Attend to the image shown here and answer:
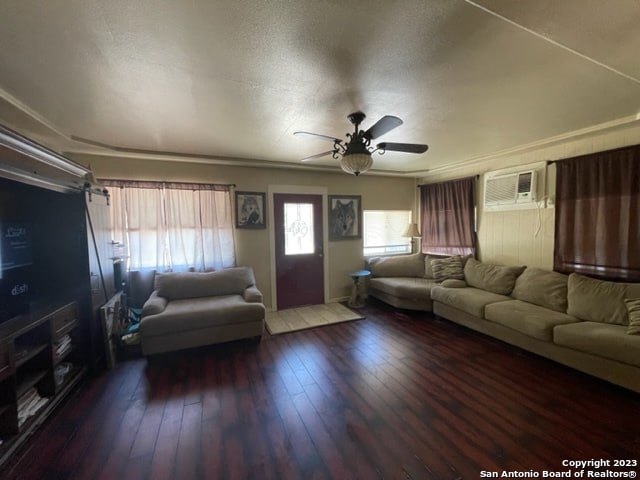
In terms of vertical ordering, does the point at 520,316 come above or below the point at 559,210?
below

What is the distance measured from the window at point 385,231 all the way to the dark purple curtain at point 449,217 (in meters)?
0.39

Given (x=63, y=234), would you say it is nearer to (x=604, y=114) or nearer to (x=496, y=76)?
(x=496, y=76)

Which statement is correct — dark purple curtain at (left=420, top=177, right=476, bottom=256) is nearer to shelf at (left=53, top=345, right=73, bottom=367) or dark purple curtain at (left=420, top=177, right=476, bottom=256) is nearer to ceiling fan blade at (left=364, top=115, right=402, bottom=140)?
ceiling fan blade at (left=364, top=115, right=402, bottom=140)

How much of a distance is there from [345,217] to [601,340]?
3461mm

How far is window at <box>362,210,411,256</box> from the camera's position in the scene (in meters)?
5.17

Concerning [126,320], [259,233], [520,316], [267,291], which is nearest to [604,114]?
[520,316]

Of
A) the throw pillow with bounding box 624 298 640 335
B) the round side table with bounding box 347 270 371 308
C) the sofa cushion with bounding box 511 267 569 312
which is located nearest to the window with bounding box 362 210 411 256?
the round side table with bounding box 347 270 371 308

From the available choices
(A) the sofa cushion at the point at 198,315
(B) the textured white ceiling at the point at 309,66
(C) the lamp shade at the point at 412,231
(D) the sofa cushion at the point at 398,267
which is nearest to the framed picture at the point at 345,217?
(D) the sofa cushion at the point at 398,267

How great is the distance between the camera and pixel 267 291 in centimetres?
435

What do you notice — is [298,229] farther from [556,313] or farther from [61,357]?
[556,313]

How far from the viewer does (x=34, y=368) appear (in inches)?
80.1

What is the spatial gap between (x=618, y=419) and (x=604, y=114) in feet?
8.26

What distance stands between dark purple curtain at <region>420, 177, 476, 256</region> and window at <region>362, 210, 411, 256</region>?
0.39 m

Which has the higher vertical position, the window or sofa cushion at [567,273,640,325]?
the window
